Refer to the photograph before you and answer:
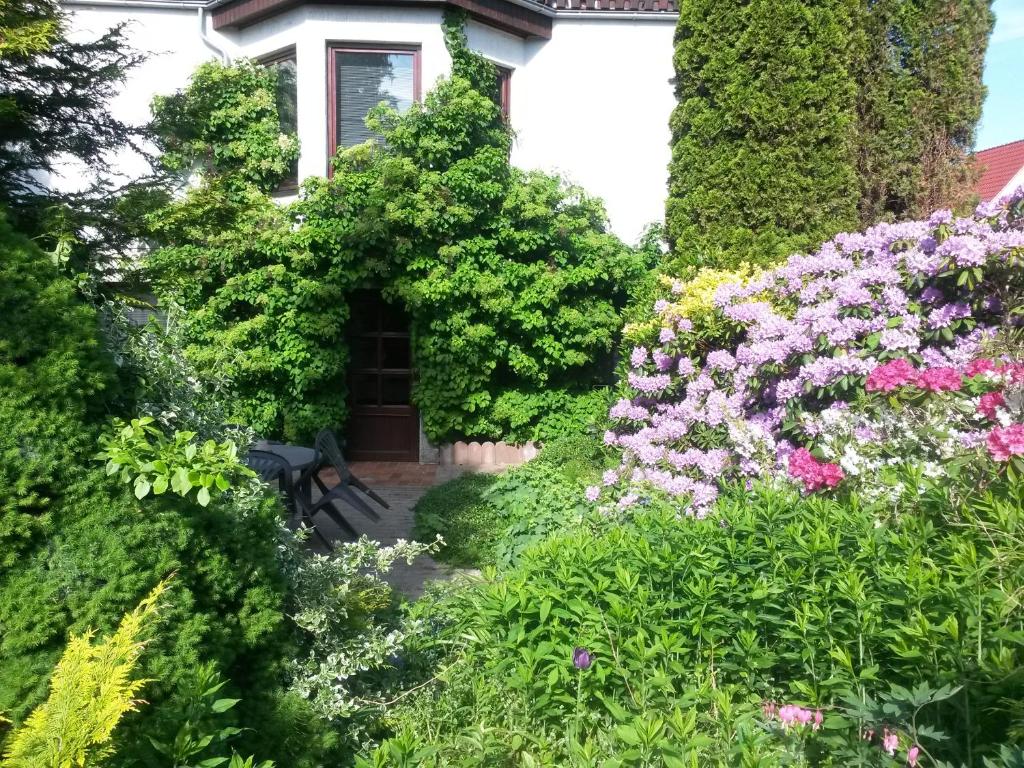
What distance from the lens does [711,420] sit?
18.7 feet

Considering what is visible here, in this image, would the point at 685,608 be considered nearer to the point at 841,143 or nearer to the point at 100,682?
the point at 100,682

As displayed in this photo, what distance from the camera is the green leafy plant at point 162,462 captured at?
2.22 m

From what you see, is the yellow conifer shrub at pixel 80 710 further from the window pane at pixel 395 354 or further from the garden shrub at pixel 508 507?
the window pane at pixel 395 354

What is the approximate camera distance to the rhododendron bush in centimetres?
398

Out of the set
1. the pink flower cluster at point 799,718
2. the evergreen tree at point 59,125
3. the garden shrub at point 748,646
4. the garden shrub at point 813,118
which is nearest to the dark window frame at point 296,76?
the evergreen tree at point 59,125

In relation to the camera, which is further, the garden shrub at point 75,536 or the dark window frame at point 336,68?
the dark window frame at point 336,68

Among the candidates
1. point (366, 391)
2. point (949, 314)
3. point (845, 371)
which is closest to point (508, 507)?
point (845, 371)

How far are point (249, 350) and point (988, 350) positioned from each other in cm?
775

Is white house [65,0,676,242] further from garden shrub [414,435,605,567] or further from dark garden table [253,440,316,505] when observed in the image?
garden shrub [414,435,605,567]

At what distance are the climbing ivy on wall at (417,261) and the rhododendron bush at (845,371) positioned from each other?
337 centimetres

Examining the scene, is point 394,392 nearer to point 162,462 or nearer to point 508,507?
point 508,507

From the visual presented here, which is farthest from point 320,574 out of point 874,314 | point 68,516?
point 874,314

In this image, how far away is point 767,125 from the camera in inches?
312

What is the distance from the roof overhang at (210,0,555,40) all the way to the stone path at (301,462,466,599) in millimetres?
5619
